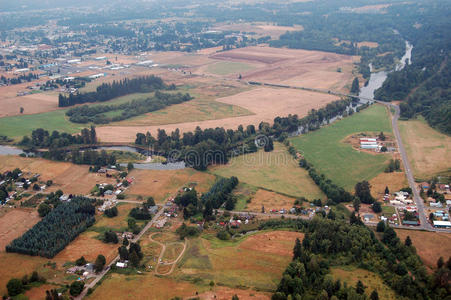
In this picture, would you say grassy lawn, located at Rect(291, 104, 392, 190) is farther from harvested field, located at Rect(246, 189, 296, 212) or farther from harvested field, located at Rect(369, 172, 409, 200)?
harvested field, located at Rect(246, 189, 296, 212)

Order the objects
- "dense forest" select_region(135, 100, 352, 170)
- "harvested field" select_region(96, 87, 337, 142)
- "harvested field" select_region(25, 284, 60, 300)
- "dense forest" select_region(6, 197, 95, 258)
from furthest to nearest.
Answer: "harvested field" select_region(96, 87, 337, 142), "dense forest" select_region(135, 100, 352, 170), "dense forest" select_region(6, 197, 95, 258), "harvested field" select_region(25, 284, 60, 300)

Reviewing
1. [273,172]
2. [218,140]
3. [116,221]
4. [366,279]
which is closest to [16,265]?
[116,221]

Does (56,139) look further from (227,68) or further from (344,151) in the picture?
(227,68)

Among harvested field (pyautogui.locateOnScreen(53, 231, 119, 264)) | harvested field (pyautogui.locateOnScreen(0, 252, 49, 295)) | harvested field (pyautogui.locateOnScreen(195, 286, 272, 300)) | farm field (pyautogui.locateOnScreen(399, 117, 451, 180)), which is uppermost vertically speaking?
farm field (pyautogui.locateOnScreen(399, 117, 451, 180))

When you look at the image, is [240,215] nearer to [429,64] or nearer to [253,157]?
[253,157]

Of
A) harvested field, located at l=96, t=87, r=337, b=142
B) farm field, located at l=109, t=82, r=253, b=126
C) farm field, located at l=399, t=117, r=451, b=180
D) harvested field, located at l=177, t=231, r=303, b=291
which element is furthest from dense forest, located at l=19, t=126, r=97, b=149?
farm field, located at l=399, t=117, r=451, b=180

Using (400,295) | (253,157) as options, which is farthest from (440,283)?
(253,157)

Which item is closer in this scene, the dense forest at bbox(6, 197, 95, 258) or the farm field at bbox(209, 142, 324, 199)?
the dense forest at bbox(6, 197, 95, 258)
